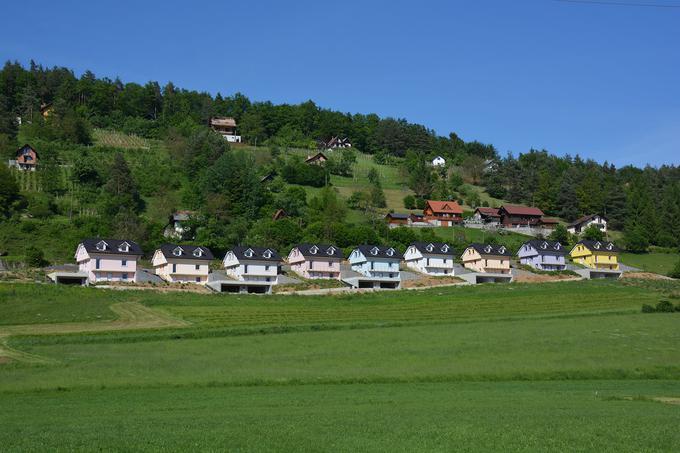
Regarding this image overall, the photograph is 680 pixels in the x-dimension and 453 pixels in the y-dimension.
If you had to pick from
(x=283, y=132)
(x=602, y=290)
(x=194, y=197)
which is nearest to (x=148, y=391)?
(x=602, y=290)

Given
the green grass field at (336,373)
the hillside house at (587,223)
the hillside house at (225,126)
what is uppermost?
the hillside house at (225,126)

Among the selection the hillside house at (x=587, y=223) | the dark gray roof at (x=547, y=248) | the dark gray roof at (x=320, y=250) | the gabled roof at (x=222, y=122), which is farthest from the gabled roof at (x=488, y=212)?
the gabled roof at (x=222, y=122)

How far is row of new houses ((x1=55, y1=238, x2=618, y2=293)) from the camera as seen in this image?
83.8 metres

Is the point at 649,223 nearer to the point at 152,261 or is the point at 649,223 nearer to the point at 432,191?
the point at 432,191

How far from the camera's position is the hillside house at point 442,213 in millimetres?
132562

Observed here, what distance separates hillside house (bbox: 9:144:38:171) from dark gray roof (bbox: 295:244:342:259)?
59.9 metres

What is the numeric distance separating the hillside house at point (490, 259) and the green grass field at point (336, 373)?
2785 centimetres

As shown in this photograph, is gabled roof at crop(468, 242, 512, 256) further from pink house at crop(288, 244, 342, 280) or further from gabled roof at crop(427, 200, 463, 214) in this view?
gabled roof at crop(427, 200, 463, 214)

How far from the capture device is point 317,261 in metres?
96.2

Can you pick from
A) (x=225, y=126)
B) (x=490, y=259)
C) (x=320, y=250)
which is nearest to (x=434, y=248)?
(x=490, y=259)

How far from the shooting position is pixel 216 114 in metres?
190

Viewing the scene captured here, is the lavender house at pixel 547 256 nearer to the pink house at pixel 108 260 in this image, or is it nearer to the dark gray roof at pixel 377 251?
the dark gray roof at pixel 377 251

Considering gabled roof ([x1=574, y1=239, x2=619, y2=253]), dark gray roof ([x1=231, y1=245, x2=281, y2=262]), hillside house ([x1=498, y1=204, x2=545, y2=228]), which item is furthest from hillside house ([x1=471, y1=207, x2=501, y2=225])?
dark gray roof ([x1=231, y1=245, x2=281, y2=262])

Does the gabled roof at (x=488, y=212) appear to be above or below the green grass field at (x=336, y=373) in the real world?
above
